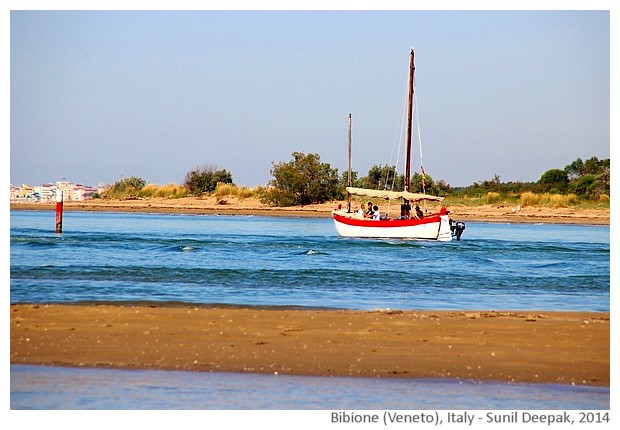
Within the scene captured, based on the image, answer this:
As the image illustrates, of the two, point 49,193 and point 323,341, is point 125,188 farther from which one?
point 323,341

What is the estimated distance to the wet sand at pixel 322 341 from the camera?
38.7 ft

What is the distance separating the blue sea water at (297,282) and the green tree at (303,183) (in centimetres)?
2764

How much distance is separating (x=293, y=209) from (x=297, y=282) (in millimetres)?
52503

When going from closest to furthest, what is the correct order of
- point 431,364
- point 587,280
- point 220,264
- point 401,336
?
point 431,364 < point 401,336 < point 587,280 < point 220,264

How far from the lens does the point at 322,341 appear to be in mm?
13344

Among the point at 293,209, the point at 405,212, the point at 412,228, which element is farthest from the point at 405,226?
the point at 293,209

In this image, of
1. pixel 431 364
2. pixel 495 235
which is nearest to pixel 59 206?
pixel 495 235

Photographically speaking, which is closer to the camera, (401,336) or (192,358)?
(192,358)

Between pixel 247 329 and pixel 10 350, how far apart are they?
3565mm

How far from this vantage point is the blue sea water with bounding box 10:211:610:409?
1035 cm

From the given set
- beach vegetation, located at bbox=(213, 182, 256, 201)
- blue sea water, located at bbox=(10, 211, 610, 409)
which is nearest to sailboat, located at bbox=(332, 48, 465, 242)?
blue sea water, located at bbox=(10, 211, 610, 409)

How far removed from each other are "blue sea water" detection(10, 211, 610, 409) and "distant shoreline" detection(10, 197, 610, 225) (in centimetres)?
1474
